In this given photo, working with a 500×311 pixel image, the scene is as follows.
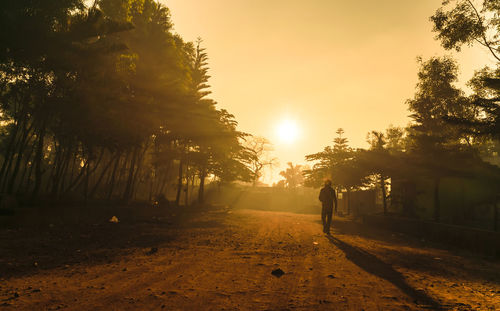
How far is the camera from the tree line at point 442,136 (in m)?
14.1

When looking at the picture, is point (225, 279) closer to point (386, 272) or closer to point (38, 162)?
point (386, 272)

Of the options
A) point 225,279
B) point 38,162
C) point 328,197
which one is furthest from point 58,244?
point 328,197

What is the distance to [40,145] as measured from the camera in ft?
41.9

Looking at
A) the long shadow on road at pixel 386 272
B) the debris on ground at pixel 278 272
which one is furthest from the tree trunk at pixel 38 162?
the long shadow on road at pixel 386 272

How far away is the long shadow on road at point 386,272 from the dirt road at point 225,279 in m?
0.02

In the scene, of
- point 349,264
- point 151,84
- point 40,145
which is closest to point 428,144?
point 349,264

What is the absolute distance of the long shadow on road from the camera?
3.40 meters

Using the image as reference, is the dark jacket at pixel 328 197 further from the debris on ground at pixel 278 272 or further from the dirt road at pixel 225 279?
the debris on ground at pixel 278 272

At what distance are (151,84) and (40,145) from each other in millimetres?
6623

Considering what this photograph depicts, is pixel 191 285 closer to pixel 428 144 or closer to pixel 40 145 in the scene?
pixel 40 145

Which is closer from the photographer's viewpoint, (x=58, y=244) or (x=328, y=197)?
(x=58, y=244)

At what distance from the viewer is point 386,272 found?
493 centimetres

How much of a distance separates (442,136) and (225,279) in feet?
61.8

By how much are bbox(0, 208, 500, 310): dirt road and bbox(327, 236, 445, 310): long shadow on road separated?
0.02 meters
